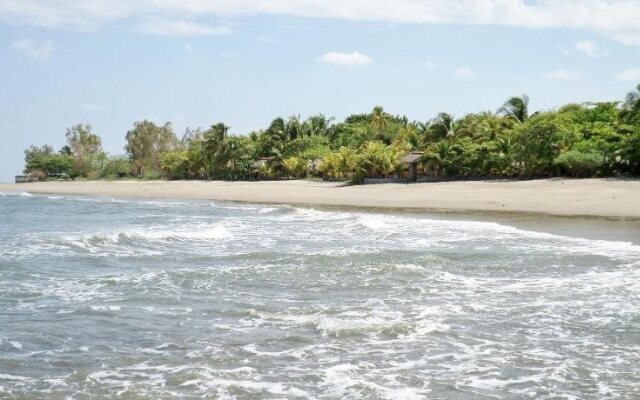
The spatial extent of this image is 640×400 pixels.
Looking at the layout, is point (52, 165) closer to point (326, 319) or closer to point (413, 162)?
point (413, 162)

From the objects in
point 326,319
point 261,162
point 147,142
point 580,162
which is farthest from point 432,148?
point 147,142

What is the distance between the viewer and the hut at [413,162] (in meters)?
47.4

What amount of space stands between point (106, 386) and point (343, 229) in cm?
1623

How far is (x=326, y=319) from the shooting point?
974cm

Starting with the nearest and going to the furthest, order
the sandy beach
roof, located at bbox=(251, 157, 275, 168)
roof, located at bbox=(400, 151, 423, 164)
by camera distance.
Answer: the sandy beach
roof, located at bbox=(400, 151, 423, 164)
roof, located at bbox=(251, 157, 275, 168)

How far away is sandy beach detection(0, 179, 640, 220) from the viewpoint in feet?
90.2

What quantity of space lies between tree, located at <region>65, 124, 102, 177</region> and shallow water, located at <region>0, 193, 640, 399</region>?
7283cm

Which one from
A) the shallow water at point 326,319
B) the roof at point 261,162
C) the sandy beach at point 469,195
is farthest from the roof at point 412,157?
the shallow water at point 326,319

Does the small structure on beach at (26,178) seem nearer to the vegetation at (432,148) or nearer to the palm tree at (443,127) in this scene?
the vegetation at (432,148)

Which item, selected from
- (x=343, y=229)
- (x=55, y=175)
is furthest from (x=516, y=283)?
(x=55, y=175)

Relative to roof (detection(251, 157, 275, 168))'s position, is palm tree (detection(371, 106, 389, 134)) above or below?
above

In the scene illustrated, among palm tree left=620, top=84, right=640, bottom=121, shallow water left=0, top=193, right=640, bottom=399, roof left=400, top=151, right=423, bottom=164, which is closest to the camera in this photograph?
shallow water left=0, top=193, right=640, bottom=399

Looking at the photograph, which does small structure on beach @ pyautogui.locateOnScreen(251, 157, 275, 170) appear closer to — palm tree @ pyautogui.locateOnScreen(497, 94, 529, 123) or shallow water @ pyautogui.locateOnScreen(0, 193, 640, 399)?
palm tree @ pyautogui.locateOnScreen(497, 94, 529, 123)

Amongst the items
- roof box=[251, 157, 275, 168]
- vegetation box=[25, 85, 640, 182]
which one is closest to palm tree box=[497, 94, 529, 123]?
vegetation box=[25, 85, 640, 182]
